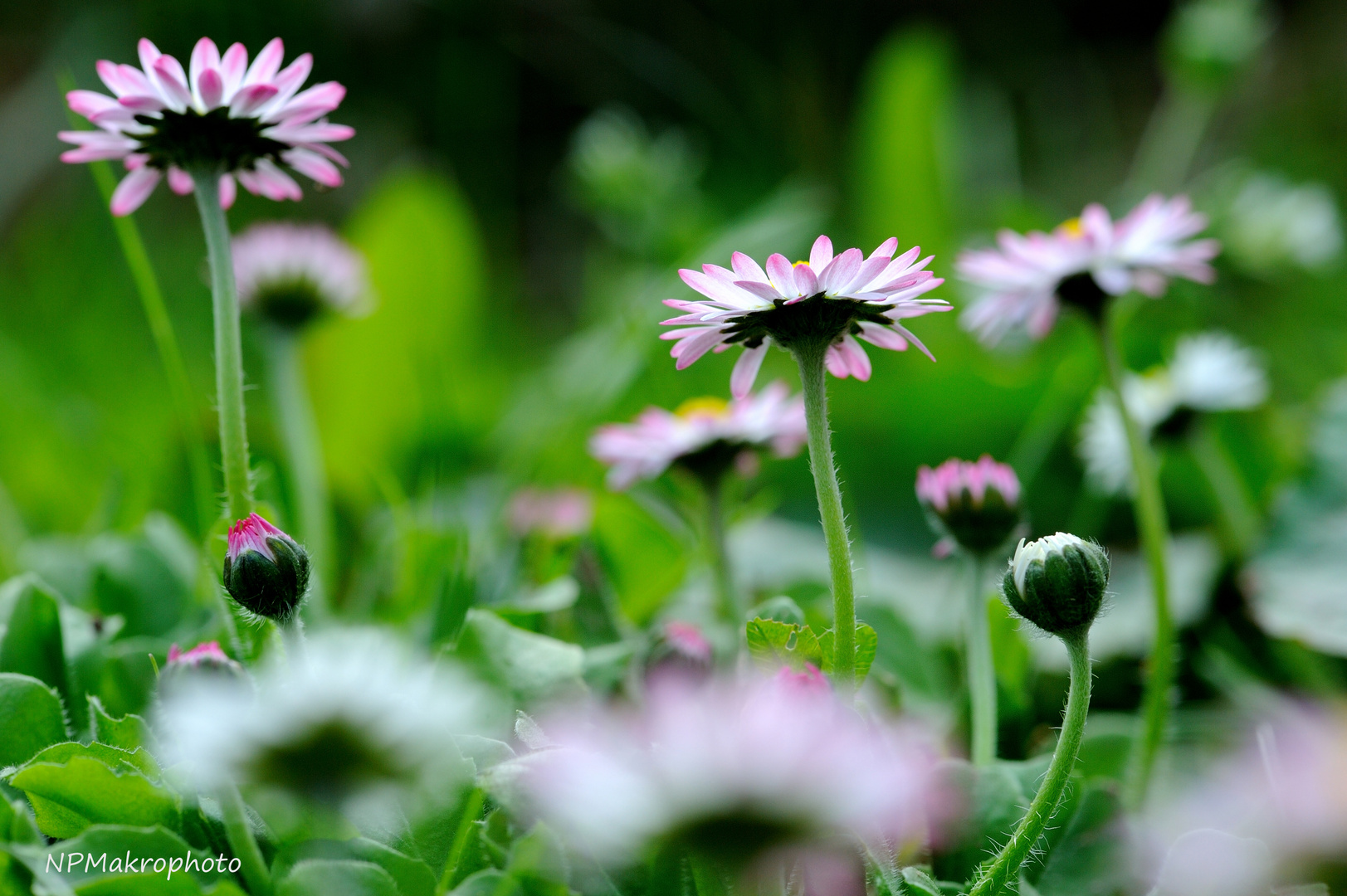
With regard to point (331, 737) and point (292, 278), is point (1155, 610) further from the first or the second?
point (292, 278)

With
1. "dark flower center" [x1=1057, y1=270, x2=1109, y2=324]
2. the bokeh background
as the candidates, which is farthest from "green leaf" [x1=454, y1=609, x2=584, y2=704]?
"dark flower center" [x1=1057, y1=270, x2=1109, y2=324]

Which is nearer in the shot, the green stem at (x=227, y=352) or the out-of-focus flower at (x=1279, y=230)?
the green stem at (x=227, y=352)

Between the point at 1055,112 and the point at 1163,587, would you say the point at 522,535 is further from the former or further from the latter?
the point at 1055,112

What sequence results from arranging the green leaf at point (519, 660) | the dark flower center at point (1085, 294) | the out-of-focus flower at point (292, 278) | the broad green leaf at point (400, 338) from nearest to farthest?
the green leaf at point (519, 660) < the dark flower center at point (1085, 294) < the out-of-focus flower at point (292, 278) < the broad green leaf at point (400, 338)

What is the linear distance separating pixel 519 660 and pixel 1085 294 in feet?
1.02

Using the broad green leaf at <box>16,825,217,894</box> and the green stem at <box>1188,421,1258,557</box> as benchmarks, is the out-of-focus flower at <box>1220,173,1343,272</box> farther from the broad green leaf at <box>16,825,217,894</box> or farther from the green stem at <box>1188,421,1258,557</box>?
the broad green leaf at <box>16,825,217,894</box>

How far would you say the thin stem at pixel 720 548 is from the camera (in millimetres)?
500

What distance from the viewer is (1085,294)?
0.51 meters

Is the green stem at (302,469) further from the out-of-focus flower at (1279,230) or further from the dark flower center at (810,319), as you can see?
the out-of-focus flower at (1279,230)

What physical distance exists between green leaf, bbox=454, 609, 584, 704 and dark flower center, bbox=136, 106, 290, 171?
0.19 meters

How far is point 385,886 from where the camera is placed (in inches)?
11.5

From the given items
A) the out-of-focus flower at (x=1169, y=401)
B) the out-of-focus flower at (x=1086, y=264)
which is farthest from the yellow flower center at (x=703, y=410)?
the out-of-focus flower at (x=1169, y=401)

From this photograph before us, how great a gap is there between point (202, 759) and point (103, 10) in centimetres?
202

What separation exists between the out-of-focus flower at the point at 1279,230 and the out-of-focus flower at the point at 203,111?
1.16m
